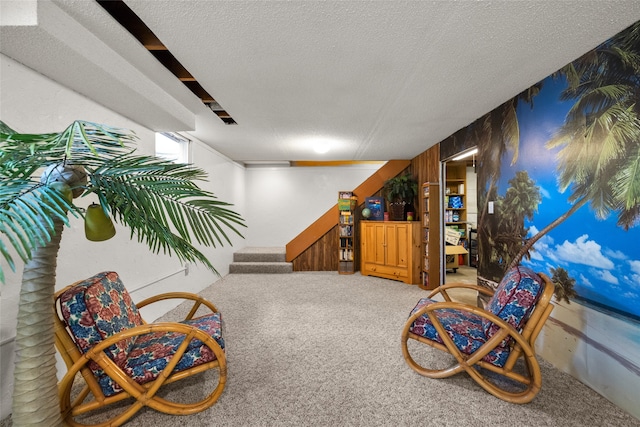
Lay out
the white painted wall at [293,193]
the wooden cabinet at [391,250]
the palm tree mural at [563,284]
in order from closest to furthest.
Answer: the palm tree mural at [563,284] → the wooden cabinet at [391,250] → the white painted wall at [293,193]

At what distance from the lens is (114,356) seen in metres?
1.54

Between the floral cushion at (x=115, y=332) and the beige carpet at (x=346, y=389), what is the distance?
0.32 m

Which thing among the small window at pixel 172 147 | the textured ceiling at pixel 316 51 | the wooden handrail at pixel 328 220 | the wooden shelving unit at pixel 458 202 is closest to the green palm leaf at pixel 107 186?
the textured ceiling at pixel 316 51

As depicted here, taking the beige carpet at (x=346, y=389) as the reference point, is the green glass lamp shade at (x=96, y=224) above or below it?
above

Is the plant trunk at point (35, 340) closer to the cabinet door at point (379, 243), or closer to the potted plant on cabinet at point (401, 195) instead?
the cabinet door at point (379, 243)

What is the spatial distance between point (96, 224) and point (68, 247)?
1386 mm

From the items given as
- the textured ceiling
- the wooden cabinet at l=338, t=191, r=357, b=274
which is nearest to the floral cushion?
the textured ceiling

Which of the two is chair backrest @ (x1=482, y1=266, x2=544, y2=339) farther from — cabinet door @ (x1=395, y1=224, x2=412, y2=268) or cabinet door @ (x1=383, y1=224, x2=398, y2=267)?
cabinet door @ (x1=383, y1=224, x2=398, y2=267)

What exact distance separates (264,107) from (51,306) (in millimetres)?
2268

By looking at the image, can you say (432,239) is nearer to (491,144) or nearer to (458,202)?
(491,144)

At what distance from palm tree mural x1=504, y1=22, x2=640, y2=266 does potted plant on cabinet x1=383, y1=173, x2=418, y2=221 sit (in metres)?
3.00

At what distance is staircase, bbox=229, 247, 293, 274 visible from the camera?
5438 millimetres

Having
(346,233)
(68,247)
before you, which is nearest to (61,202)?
(68,247)

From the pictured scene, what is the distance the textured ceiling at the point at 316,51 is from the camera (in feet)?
4.80
